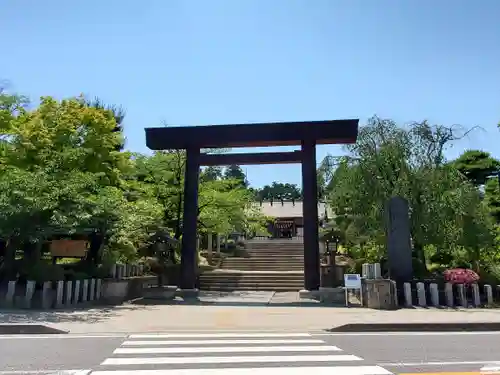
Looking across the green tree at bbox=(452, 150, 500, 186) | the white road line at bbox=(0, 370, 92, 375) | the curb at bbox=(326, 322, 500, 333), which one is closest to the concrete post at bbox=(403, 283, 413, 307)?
the curb at bbox=(326, 322, 500, 333)

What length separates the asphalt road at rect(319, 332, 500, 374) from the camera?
21.4ft

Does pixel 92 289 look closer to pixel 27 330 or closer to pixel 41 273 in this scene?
pixel 41 273

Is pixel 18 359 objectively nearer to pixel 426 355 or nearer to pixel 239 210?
pixel 426 355

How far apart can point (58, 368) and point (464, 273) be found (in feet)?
48.3

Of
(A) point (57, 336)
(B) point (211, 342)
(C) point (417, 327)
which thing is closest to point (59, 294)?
(A) point (57, 336)

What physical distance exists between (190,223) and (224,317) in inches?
255

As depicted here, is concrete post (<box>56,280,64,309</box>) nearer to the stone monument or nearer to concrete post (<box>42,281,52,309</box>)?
concrete post (<box>42,281,52,309</box>)

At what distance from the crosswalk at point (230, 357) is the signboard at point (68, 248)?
791cm

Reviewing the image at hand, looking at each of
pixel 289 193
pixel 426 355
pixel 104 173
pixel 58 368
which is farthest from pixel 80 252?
pixel 289 193

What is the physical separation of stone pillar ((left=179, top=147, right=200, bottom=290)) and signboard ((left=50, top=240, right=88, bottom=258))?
3882 millimetres

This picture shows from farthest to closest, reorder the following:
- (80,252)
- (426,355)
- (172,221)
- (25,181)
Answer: (172,221), (80,252), (25,181), (426,355)

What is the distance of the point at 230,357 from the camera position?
7047 mm

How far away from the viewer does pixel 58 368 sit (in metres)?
6.24

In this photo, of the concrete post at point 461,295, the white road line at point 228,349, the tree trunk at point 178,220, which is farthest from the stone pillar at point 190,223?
the white road line at point 228,349
